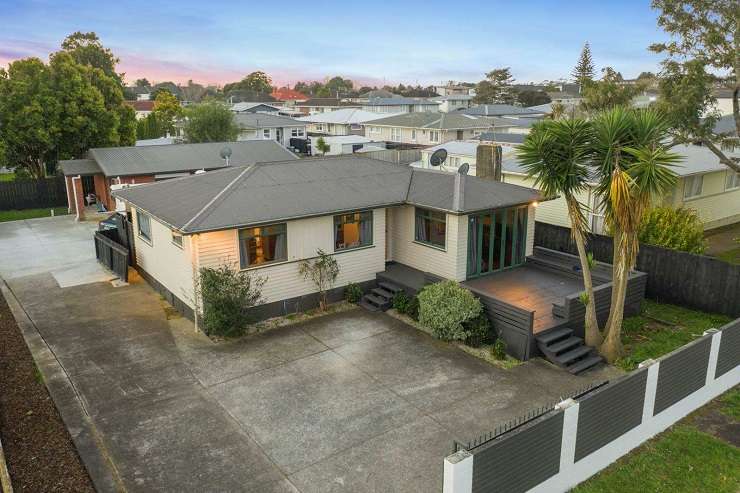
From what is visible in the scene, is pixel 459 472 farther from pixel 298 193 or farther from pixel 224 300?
pixel 298 193

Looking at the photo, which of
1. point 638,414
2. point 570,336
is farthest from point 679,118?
point 638,414

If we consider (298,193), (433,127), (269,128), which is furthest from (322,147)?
(298,193)

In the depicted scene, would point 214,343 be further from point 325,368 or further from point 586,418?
point 586,418

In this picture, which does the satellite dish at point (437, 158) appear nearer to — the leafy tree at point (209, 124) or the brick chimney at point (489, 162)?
the brick chimney at point (489, 162)

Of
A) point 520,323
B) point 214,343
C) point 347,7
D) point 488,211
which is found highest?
point 347,7

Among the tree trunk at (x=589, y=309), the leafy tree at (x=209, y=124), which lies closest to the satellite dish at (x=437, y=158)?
the tree trunk at (x=589, y=309)
